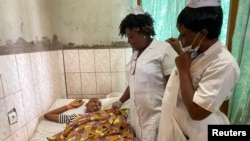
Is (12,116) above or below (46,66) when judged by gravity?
below

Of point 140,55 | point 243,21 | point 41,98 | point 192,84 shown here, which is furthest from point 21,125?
point 243,21

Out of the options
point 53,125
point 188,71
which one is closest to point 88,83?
point 53,125

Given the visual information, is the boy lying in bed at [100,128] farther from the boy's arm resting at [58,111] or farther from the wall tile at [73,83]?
the wall tile at [73,83]

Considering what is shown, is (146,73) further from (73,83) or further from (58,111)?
(73,83)

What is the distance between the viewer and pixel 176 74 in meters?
0.91

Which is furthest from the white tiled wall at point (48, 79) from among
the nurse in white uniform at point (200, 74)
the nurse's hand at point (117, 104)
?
the nurse in white uniform at point (200, 74)

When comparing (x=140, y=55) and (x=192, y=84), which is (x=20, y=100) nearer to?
(x=140, y=55)

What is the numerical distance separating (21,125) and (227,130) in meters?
1.37

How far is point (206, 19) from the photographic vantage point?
0.75 meters

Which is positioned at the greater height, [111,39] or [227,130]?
[111,39]

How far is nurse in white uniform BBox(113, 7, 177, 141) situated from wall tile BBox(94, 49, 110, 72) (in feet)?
2.41

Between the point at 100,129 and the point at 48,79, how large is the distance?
0.80 metres

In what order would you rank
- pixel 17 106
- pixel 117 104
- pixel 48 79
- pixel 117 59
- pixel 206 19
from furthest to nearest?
pixel 117 59 < pixel 48 79 < pixel 117 104 < pixel 17 106 < pixel 206 19

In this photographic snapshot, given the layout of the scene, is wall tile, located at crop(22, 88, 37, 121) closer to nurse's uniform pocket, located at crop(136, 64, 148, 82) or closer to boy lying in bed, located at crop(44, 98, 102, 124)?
boy lying in bed, located at crop(44, 98, 102, 124)
